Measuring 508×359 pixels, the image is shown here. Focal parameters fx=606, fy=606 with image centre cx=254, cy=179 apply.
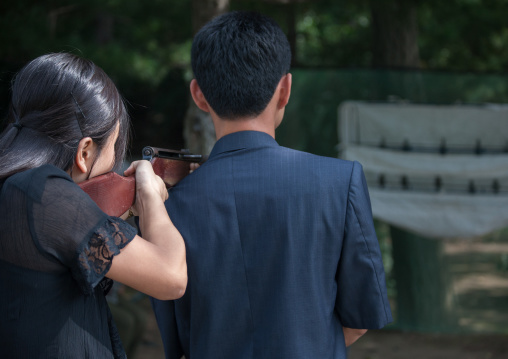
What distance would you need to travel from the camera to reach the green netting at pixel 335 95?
4.71 meters

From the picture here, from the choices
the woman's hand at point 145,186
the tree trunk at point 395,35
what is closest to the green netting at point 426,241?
the tree trunk at point 395,35

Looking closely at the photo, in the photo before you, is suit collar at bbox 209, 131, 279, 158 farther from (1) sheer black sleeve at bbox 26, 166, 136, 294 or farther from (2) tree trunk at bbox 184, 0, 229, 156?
(2) tree trunk at bbox 184, 0, 229, 156

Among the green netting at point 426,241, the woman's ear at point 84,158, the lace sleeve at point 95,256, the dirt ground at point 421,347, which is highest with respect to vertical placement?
the woman's ear at point 84,158

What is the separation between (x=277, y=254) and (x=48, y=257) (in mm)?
511

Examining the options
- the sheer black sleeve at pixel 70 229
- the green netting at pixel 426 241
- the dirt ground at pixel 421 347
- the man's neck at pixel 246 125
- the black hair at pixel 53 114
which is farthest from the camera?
the dirt ground at pixel 421 347

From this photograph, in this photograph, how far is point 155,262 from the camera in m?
1.34

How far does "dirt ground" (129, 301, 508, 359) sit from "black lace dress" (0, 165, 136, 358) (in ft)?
12.0

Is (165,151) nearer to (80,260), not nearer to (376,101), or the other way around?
(80,260)

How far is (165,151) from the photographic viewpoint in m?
1.74

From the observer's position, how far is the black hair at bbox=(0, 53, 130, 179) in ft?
4.55

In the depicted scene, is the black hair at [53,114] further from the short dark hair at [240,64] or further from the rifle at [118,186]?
the short dark hair at [240,64]

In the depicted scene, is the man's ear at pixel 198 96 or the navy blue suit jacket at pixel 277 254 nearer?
the navy blue suit jacket at pixel 277 254

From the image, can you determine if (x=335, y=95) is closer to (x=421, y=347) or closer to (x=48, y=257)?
(x=421, y=347)

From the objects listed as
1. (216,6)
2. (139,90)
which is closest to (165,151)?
(216,6)
